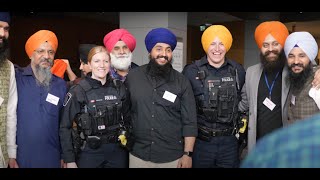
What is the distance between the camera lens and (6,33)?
301cm

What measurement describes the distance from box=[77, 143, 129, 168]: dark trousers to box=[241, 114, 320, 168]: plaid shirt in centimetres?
230

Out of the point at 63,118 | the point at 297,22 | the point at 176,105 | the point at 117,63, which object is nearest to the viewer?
the point at 63,118

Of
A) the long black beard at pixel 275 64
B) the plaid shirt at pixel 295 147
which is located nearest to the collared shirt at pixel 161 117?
the long black beard at pixel 275 64

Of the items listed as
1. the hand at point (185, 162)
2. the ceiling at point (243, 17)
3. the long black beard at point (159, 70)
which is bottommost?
the hand at point (185, 162)

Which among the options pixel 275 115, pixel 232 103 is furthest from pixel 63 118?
pixel 275 115

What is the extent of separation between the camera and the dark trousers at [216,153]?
3.24 metres

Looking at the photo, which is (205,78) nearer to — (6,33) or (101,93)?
(101,93)

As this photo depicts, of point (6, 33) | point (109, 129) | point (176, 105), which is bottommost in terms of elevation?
point (109, 129)

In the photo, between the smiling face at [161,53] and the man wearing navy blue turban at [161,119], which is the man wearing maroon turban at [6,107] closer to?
the man wearing navy blue turban at [161,119]

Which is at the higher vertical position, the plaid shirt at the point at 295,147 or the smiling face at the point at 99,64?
the smiling face at the point at 99,64

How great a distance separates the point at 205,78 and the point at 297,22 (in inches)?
321

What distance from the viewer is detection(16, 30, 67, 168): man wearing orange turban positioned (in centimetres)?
297

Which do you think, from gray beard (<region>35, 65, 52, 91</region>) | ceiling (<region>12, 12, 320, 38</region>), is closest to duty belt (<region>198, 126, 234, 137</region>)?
gray beard (<region>35, 65, 52, 91</region>)

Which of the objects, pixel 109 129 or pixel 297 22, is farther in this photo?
pixel 297 22
